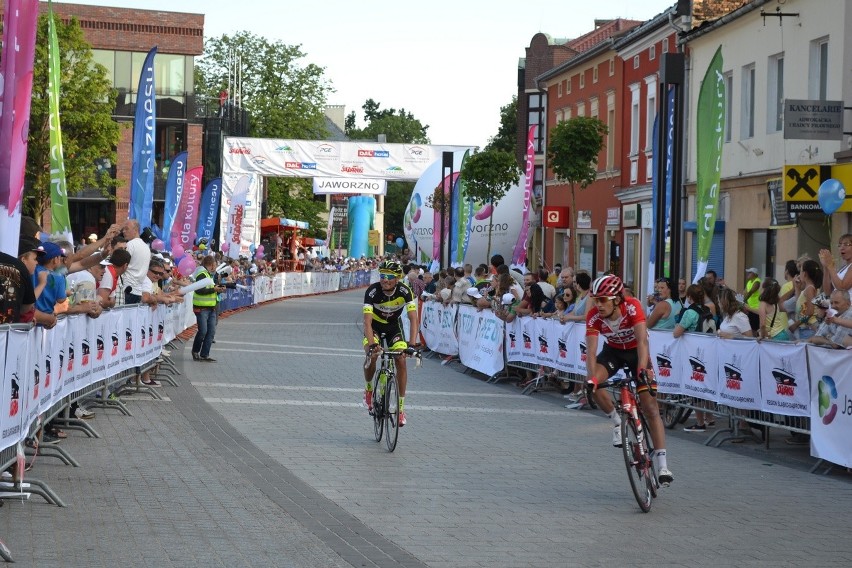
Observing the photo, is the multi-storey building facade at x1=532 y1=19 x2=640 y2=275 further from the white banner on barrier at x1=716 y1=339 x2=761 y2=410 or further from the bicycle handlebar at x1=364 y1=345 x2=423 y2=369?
the bicycle handlebar at x1=364 y1=345 x2=423 y2=369

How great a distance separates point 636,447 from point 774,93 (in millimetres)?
19281

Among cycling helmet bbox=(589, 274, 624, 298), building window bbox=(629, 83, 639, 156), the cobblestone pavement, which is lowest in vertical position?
the cobblestone pavement

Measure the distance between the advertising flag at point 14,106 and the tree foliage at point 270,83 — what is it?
231ft

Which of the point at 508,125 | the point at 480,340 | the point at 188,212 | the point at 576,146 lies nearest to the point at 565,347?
the point at 480,340

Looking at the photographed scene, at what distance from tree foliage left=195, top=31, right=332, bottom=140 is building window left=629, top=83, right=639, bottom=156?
45725mm

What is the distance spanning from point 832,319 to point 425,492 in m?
4.16

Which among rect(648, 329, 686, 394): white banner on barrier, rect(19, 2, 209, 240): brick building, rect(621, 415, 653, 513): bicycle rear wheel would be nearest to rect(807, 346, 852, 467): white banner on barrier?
rect(621, 415, 653, 513): bicycle rear wheel

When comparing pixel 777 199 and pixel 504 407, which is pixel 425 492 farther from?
pixel 777 199

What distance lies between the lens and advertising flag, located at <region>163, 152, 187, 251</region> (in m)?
36.5

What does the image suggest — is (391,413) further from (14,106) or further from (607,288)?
(14,106)

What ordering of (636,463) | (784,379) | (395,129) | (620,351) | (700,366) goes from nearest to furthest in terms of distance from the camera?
(636,463) < (620,351) < (784,379) < (700,366) < (395,129)

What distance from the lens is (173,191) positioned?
36.5 meters

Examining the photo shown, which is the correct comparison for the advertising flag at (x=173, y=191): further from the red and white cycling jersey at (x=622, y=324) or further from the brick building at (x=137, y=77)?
the brick building at (x=137, y=77)

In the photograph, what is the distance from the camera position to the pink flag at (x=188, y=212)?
37750 millimetres
